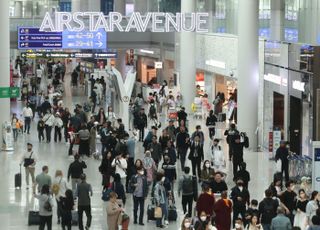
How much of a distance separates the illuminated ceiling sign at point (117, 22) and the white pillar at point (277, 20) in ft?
22.6

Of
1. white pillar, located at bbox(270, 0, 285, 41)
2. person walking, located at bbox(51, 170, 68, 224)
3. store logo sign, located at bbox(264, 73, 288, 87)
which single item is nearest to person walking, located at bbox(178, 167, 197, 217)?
person walking, located at bbox(51, 170, 68, 224)

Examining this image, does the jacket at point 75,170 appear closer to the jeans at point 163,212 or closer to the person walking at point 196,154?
the jeans at point 163,212

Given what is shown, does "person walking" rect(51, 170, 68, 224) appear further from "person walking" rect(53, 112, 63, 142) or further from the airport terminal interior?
"person walking" rect(53, 112, 63, 142)

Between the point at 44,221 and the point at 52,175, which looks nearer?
the point at 44,221

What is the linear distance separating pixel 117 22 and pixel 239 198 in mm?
23103

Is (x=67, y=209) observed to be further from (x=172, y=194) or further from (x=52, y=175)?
(x=52, y=175)

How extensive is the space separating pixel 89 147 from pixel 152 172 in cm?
950

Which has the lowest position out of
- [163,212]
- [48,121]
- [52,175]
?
[52,175]

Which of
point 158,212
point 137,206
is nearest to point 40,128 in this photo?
point 137,206

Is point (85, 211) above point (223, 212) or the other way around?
the other way around

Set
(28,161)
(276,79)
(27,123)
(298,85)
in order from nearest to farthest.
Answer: (28,161)
(298,85)
(276,79)
(27,123)

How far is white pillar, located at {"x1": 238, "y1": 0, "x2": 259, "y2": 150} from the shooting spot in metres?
37.2

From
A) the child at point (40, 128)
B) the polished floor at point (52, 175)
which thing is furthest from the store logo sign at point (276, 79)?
the child at point (40, 128)

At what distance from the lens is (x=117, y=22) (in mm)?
42344
